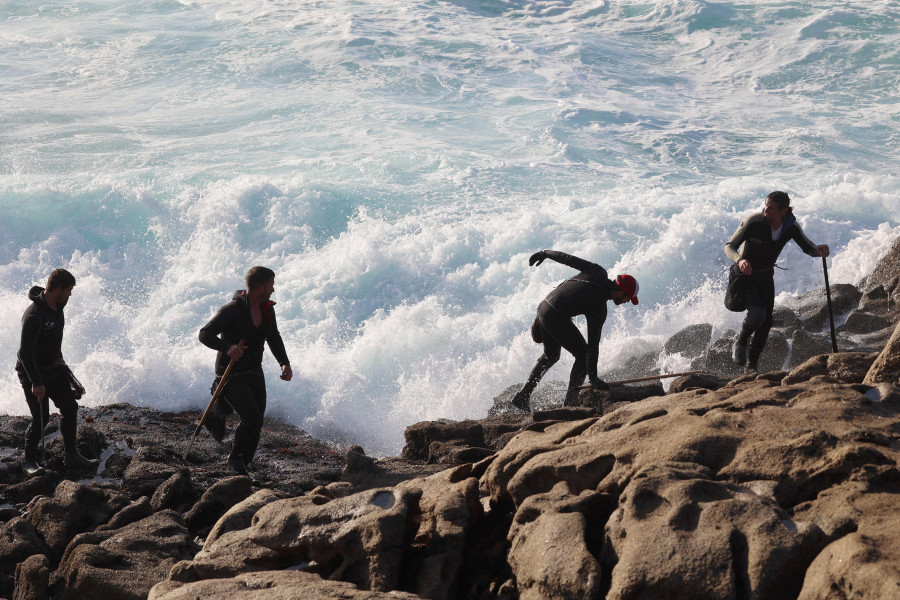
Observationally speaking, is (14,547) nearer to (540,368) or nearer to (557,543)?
(557,543)

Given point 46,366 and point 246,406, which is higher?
point 46,366

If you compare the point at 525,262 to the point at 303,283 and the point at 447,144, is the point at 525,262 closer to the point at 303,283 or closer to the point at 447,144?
the point at 303,283

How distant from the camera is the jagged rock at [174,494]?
625 centimetres

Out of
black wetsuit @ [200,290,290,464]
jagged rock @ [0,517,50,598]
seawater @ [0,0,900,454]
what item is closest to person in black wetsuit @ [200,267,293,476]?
black wetsuit @ [200,290,290,464]

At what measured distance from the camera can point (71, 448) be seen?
718 cm

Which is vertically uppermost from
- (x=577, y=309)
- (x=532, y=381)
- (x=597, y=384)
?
(x=577, y=309)

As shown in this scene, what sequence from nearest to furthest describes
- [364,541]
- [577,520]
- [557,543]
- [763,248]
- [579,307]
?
[557,543], [577,520], [364,541], [763,248], [579,307]

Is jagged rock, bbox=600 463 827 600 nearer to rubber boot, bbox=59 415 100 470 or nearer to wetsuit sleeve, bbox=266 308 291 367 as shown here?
wetsuit sleeve, bbox=266 308 291 367

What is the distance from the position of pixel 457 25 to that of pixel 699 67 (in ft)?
25.3

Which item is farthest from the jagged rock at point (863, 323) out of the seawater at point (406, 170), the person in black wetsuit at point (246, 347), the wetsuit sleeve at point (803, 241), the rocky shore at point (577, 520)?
the person in black wetsuit at point (246, 347)

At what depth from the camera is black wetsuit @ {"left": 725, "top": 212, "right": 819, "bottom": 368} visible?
7.64 meters

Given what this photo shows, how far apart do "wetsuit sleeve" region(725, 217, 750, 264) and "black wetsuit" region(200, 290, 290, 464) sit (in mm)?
4029

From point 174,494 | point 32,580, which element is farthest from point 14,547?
point 174,494

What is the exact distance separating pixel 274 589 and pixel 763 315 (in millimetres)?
5590
